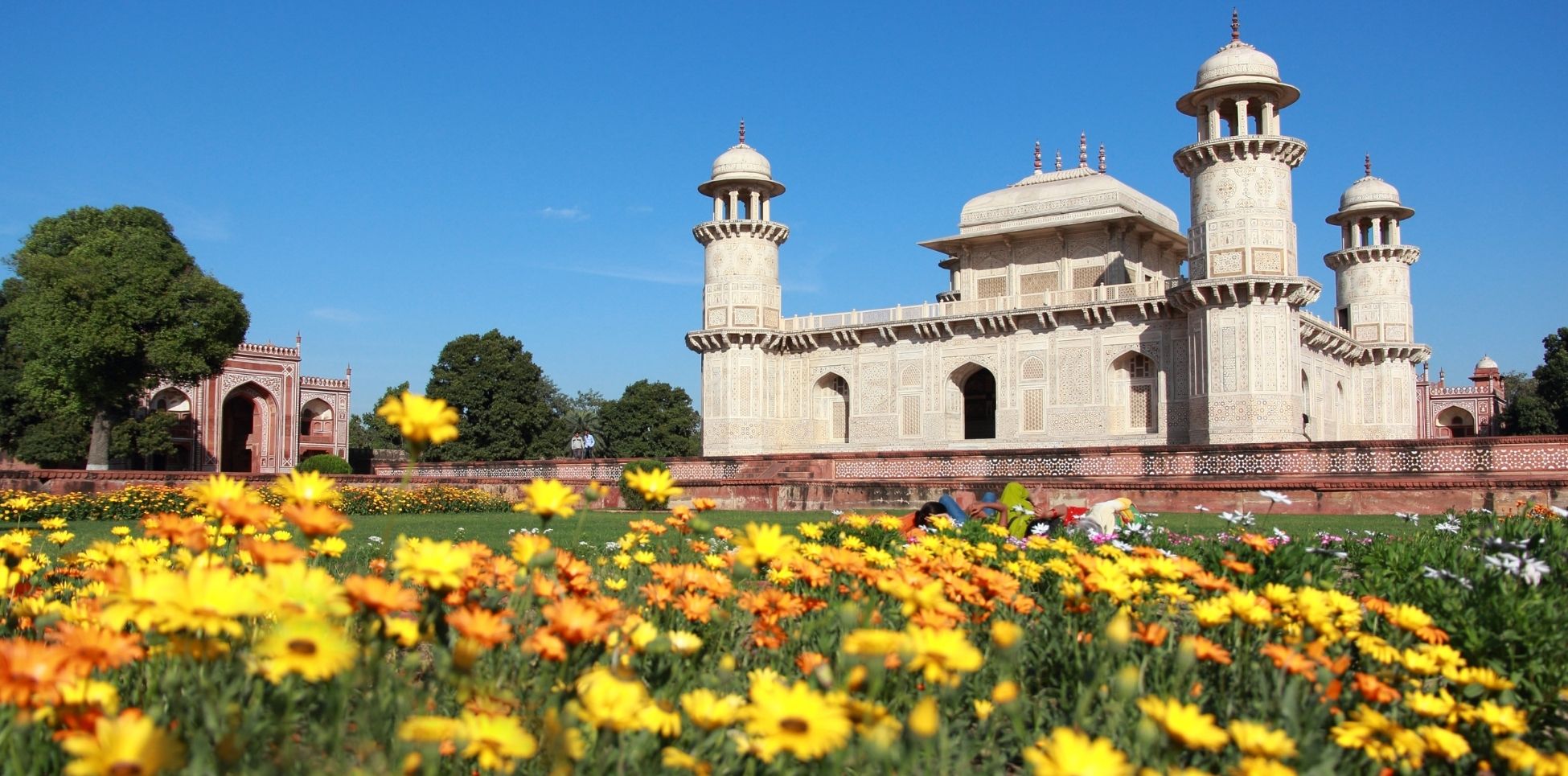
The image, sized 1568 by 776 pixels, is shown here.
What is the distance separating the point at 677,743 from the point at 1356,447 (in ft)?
45.6

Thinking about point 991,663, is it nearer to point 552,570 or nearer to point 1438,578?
point 552,570

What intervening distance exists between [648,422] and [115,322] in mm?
16923

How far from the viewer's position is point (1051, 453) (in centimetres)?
1633

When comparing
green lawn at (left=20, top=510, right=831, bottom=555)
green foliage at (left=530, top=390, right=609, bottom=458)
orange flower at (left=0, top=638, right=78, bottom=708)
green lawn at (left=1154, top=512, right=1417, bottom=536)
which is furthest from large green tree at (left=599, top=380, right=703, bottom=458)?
orange flower at (left=0, top=638, right=78, bottom=708)

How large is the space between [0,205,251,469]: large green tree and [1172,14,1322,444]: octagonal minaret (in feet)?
73.8

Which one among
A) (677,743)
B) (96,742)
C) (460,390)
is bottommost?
(677,743)

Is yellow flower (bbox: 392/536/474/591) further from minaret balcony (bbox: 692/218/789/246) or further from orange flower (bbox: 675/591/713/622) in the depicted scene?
minaret balcony (bbox: 692/218/789/246)

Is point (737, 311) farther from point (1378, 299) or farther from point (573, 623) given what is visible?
point (573, 623)

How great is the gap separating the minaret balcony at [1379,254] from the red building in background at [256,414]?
3076cm

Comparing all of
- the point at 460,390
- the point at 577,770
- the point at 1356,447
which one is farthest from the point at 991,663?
the point at 460,390

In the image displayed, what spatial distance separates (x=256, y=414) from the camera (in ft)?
126

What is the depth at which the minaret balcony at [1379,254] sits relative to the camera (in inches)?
1036

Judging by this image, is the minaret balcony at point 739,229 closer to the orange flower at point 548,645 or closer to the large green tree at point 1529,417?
the orange flower at point 548,645

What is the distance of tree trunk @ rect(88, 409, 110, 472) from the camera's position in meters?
26.2
